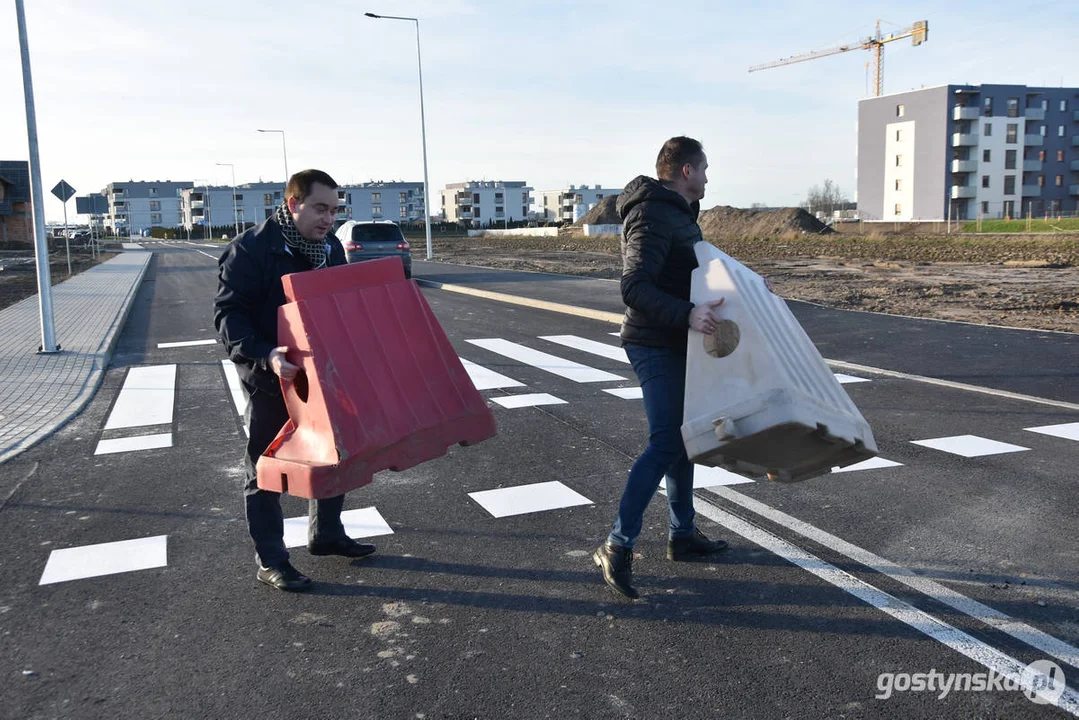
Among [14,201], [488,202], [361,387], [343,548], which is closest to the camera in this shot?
[361,387]

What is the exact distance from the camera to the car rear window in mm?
21641

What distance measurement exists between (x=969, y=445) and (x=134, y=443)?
6.17 meters

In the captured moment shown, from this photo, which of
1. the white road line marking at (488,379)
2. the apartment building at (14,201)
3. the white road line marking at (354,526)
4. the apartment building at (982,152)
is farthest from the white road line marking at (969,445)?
the apartment building at (982,152)

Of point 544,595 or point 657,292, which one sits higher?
point 657,292

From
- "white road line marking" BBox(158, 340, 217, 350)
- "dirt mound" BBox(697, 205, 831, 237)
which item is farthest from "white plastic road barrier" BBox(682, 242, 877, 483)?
"dirt mound" BBox(697, 205, 831, 237)

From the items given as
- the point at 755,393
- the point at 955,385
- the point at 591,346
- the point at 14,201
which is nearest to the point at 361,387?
the point at 755,393

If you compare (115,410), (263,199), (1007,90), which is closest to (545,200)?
(263,199)

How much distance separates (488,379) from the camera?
938 centimetres

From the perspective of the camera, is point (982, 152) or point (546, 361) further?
point (982, 152)

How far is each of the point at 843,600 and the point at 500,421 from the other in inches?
159

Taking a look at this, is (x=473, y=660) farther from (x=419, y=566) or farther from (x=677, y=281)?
(x=677, y=281)

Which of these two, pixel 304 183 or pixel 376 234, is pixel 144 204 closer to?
pixel 376 234

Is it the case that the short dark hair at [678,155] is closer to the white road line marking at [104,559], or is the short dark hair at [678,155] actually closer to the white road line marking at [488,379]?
the white road line marking at [104,559]

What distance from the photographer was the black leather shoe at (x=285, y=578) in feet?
12.9
